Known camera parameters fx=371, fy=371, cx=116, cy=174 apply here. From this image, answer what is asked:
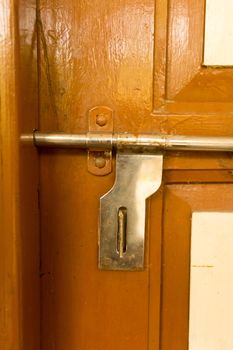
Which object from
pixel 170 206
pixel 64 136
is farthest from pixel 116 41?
pixel 170 206

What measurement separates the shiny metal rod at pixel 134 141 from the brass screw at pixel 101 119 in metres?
0.03

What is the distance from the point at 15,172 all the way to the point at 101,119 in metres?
0.17

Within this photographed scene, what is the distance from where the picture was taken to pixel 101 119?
575 mm

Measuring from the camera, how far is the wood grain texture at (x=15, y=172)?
45 centimetres

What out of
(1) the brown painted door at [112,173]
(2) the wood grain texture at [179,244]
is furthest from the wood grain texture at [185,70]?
(2) the wood grain texture at [179,244]

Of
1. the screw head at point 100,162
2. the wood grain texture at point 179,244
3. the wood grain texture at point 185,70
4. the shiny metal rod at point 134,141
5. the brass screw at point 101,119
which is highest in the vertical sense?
the wood grain texture at point 185,70

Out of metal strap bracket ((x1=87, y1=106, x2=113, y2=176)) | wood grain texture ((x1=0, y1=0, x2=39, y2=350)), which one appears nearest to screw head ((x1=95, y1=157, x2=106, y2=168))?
metal strap bracket ((x1=87, y1=106, x2=113, y2=176))

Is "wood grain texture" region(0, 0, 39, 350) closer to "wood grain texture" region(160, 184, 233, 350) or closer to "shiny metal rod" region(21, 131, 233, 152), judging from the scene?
"shiny metal rod" region(21, 131, 233, 152)

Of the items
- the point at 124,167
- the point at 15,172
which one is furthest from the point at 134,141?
the point at 15,172

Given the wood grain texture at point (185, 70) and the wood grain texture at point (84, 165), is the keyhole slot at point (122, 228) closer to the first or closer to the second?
the wood grain texture at point (84, 165)

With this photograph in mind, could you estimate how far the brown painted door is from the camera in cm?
57

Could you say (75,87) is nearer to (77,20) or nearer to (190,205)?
(77,20)

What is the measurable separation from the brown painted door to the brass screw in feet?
0.06

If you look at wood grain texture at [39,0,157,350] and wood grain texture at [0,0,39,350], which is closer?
wood grain texture at [0,0,39,350]
